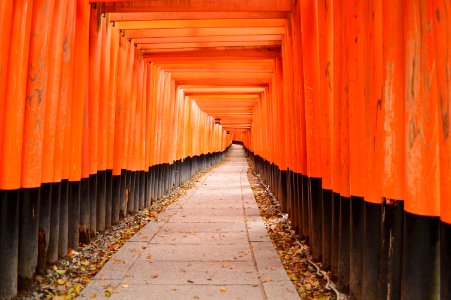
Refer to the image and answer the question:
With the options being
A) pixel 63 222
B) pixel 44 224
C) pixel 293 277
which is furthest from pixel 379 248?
pixel 63 222

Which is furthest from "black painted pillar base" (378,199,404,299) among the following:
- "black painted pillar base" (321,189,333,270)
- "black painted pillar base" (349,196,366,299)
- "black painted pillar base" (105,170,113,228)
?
"black painted pillar base" (105,170,113,228)

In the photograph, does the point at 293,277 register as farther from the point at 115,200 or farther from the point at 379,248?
the point at 115,200

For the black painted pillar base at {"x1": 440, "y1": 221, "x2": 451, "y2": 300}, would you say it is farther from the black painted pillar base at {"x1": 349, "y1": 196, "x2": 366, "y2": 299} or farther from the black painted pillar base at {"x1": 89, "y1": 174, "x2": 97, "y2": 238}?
the black painted pillar base at {"x1": 89, "y1": 174, "x2": 97, "y2": 238}

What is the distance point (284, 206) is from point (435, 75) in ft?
21.6

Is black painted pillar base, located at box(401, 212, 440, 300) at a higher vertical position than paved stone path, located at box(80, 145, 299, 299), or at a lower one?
higher

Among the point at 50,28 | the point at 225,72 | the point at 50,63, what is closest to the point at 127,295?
the point at 50,63

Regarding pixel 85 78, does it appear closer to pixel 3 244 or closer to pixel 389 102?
pixel 3 244

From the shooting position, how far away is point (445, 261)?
7.07 ft

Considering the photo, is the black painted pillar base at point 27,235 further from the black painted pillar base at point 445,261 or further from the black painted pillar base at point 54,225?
the black painted pillar base at point 445,261

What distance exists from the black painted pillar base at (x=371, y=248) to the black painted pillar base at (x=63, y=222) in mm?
3640

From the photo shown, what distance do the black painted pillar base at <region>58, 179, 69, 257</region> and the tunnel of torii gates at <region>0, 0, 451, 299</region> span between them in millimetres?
17

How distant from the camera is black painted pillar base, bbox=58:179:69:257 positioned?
4.77 m

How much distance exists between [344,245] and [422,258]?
55.6 inches

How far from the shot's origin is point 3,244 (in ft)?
11.2
